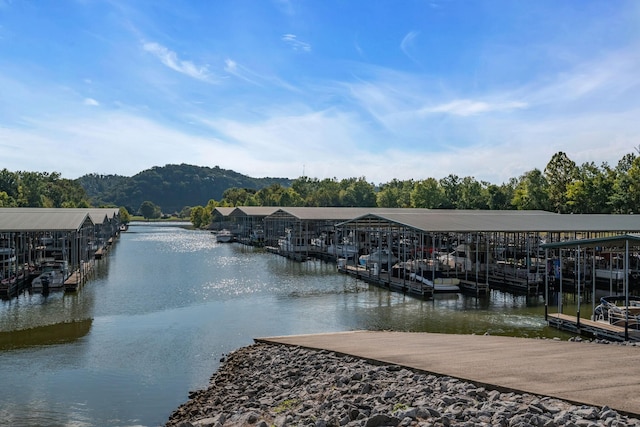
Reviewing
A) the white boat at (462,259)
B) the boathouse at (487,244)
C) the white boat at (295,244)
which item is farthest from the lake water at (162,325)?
the white boat at (295,244)

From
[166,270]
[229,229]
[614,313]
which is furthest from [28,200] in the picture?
[614,313]

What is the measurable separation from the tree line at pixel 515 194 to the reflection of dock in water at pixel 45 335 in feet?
155

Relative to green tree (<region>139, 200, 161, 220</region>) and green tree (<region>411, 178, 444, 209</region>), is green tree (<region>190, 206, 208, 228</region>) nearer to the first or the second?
green tree (<region>411, 178, 444, 209</region>)

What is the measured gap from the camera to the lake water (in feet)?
38.6

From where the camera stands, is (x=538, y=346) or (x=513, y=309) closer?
(x=538, y=346)

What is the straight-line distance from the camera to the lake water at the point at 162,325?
38.6ft

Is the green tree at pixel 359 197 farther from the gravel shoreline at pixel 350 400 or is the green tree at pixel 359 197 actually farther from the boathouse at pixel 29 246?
the gravel shoreline at pixel 350 400

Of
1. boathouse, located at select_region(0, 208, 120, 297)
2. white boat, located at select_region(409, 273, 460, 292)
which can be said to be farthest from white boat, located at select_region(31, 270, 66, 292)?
white boat, located at select_region(409, 273, 460, 292)

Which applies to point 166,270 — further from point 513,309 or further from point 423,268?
point 513,309

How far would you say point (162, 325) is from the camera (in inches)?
750

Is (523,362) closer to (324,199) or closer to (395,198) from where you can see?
(395,198)

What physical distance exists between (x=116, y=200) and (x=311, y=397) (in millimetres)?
176955

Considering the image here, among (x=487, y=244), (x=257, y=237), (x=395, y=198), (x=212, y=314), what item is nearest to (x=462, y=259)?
(x=487, y=244)

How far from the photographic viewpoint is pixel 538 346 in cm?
1159
